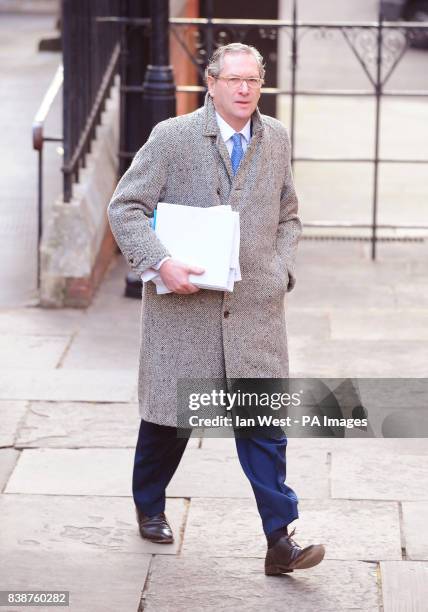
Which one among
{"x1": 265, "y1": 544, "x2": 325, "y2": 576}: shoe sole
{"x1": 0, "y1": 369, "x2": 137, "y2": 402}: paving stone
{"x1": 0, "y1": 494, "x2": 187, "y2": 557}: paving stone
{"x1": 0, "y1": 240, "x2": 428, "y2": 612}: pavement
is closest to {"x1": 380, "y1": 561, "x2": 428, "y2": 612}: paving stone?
{"x1": 0, "y1": 240, "x2": 428, "y2": 612}: pavement

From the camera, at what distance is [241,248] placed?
16.6ft

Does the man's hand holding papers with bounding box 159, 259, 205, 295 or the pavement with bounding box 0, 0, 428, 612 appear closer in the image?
the man's hand holding papers with bounding box 159, 259, 205, 295

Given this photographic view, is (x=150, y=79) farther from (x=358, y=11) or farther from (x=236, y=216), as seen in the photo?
(x=358, y=11)

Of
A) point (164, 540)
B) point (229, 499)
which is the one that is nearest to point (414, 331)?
point (229, 499)

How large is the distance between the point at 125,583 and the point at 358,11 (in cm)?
2462

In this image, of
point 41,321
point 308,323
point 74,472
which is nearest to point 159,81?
point 41,321

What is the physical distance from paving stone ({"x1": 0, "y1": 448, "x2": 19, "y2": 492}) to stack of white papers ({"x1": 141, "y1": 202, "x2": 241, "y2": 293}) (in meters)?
1.51

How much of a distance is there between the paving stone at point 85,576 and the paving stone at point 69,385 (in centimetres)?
186

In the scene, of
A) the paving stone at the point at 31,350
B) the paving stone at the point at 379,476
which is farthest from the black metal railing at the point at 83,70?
the paving stone at the point at 379,476

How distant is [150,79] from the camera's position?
8828 mm

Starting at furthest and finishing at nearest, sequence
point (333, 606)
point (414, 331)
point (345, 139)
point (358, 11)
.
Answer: point (358, 11), point (345, 139), point (414, 331), point (333, 606)

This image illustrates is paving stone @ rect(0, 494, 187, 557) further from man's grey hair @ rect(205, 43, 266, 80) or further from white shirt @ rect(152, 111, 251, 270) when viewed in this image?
man's grey hair @ rect(205, 43, 266, 80)

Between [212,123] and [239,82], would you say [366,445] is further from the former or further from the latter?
[239,82]

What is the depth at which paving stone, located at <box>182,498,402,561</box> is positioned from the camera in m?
5.36
